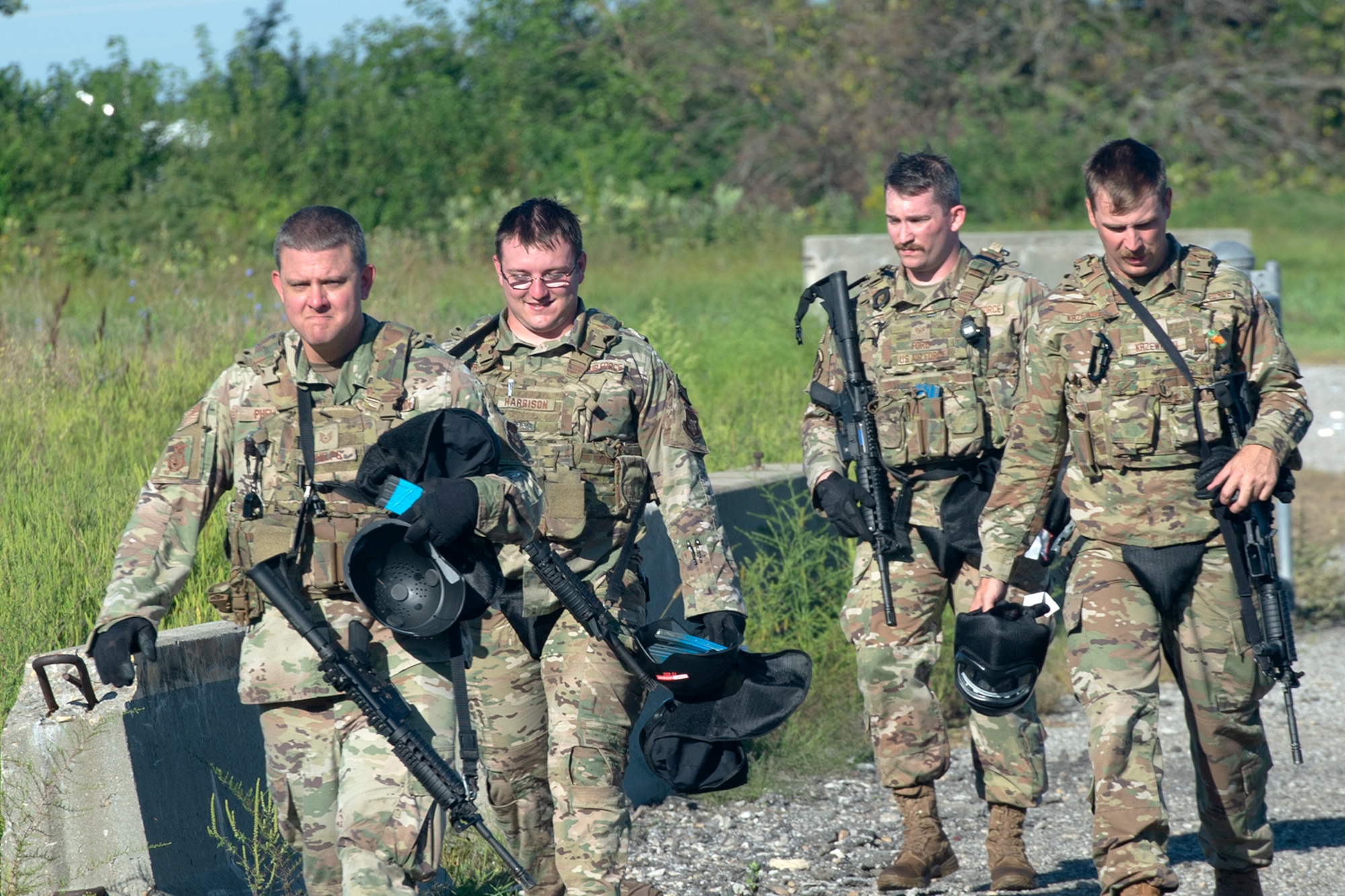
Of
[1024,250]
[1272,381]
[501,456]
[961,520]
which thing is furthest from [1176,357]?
[1024,250]

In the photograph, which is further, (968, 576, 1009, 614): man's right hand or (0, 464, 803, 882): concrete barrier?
(968, 576, 1009, 614): man's right hand

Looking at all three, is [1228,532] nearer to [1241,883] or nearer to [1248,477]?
[1248,477]

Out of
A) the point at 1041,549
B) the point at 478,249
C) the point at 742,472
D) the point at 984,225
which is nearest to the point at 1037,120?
the point at 984,225

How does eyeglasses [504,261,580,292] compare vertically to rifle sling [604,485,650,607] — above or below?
above

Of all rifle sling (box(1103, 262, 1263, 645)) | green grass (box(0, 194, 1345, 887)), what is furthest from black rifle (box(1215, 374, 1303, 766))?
green grass (box(0, 194, 1345, 887))

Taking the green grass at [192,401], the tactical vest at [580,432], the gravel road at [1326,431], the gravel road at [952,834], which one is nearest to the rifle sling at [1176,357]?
the tactical vest at [580,432]

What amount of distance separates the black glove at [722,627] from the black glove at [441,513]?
99 centimetres

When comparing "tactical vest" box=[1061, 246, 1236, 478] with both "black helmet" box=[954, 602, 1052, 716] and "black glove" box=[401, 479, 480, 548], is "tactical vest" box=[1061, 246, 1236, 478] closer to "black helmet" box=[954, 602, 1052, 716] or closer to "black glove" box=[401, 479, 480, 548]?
"black helmet" box=[954, 602, 1052, 716]

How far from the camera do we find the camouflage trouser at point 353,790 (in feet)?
11.9

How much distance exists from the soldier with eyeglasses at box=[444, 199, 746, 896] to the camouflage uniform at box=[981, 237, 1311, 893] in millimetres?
1028

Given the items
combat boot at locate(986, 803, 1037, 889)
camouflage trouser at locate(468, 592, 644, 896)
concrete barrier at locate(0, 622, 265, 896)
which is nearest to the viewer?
concrete barrier at locate(0, 622, 265, 896)

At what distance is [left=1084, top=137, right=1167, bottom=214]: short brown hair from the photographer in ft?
14.3

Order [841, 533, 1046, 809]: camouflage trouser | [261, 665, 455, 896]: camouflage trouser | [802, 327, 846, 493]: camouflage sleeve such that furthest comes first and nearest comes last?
[802, 327, 846, 493]: camouflage sleeve, [841, 533, 1046, 809]: camouflage trouser, [261, 665, 455, 896]: camouflage trouser

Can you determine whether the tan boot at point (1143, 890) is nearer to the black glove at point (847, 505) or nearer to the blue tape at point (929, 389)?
the black glove at point (847, 505)
